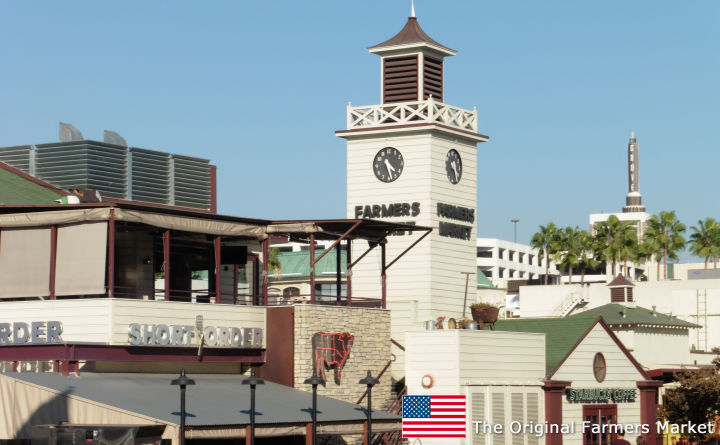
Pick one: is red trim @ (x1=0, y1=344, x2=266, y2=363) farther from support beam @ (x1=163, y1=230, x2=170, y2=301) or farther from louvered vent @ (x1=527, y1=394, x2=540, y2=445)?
louvered vent @ (x1=527, y1=394, x2=540, y2=445)

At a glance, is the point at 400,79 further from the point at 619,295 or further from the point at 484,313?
the point at 619,295

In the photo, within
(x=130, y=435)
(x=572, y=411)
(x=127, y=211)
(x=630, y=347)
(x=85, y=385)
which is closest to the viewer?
(x=130, y=435)

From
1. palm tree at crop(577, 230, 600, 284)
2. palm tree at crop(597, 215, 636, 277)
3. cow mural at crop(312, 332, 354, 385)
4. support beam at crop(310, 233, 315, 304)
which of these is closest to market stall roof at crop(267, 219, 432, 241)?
support beam at crop(310, 233, 315, 304)

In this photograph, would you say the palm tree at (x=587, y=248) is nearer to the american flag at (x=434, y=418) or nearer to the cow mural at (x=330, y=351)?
the cow mural at (x=330, y=351)

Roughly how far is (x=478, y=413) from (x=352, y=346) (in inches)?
197

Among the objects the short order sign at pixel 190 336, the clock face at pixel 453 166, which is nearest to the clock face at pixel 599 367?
the short order sign at pixel 190 336

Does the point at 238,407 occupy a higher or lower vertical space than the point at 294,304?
lower

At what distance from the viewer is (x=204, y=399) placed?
125 feet

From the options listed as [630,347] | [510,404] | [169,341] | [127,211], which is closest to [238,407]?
[169,341]

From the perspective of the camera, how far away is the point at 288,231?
44.8 m

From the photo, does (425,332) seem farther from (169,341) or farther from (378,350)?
(169,341)

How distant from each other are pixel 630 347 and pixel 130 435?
36480mm

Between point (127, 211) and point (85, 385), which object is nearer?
point (85, 385)

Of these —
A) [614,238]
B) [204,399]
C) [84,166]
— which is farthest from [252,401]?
[614,238]
